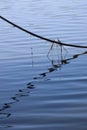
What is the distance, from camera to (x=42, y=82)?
11703mm

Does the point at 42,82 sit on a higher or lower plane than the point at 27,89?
higher

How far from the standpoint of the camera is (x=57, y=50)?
16219 millimetres

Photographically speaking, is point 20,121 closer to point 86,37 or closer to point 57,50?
point 57,50

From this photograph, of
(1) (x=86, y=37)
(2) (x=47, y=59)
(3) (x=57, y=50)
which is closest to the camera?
(2) (x=47, y=59)

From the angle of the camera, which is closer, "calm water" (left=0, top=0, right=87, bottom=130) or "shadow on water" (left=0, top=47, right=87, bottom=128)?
"calm water" (left=0, top=0, right=87, bottom=130)

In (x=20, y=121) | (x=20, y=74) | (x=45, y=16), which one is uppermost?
(x=45, y=16)

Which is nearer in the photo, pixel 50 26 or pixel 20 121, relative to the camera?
pixel 20 121

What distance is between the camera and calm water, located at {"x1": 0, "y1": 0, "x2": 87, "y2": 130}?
8.52m

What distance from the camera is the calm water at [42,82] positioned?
28.0ft

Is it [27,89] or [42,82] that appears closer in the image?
[27,89]

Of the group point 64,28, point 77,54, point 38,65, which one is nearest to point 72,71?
point 38,65

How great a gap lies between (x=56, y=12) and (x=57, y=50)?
561 inches

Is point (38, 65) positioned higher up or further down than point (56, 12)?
further down

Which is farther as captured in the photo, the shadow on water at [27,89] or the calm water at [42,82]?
the shadow on water at [27,89]
